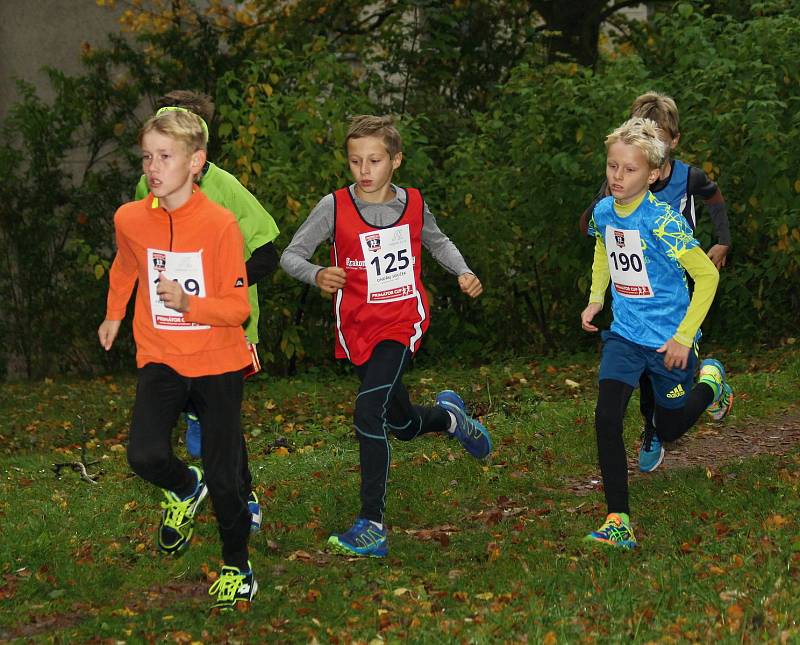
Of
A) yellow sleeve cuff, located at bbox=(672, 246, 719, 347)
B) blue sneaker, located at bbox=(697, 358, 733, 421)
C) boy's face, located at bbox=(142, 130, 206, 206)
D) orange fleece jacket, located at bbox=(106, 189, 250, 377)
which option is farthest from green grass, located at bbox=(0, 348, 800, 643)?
boy's face, located at bbox=(142, 130, 206, 206)

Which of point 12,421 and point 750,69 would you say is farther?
point 12,421

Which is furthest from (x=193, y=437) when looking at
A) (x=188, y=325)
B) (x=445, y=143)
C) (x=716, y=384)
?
(x=445, y=143)

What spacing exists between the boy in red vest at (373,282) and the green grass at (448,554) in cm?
43

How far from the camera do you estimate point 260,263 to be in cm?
621

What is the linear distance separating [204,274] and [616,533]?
93.5 inches

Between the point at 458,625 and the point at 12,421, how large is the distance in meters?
8.58

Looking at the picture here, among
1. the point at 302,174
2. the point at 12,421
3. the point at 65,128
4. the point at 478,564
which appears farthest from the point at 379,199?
the point at 65,128

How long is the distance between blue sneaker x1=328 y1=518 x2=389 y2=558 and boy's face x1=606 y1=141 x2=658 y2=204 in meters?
2.04

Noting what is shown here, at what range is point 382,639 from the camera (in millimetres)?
5055

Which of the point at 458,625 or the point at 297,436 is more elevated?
the point at 458,625

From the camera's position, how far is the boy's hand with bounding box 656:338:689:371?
606 centimetres

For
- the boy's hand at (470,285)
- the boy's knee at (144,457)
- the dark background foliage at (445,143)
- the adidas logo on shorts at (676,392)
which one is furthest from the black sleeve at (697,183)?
the dark background foliage at (445,143)

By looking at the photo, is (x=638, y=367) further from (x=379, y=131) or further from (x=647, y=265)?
(x=379, y=131)

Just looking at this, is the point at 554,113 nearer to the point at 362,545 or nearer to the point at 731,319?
the point at 731,319
